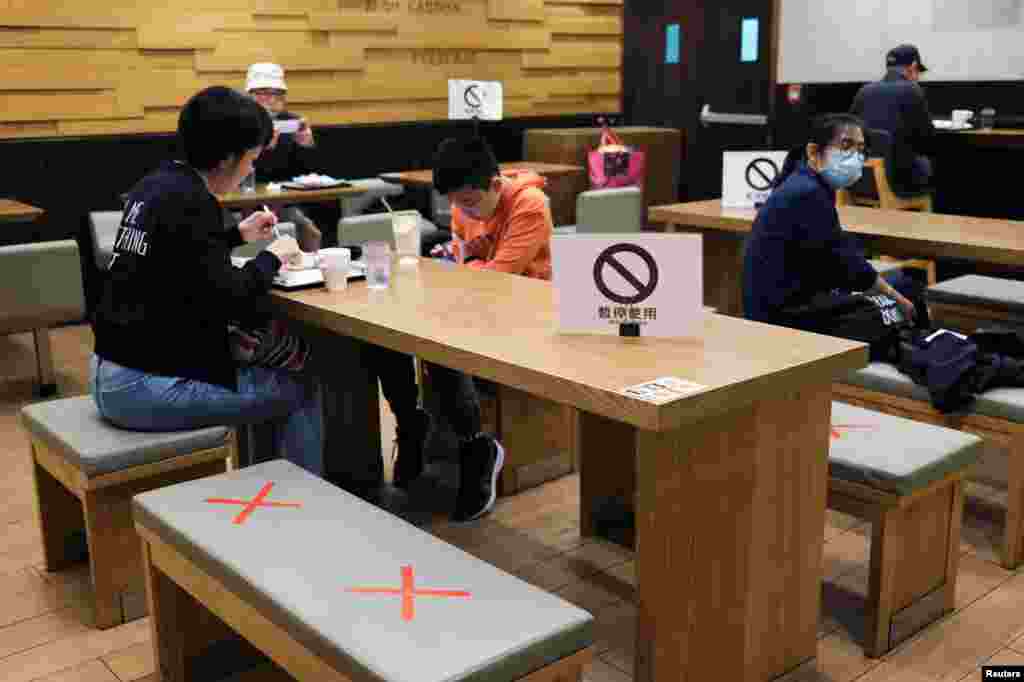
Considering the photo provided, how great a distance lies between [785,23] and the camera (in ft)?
26.7

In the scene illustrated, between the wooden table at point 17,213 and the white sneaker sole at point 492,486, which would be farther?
the wooden table at point 17,213

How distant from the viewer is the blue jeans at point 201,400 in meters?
2.58

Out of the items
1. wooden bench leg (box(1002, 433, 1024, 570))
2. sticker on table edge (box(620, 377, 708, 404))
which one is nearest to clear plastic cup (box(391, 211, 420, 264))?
sticker on table edge (box(620, 377, 708, 404))

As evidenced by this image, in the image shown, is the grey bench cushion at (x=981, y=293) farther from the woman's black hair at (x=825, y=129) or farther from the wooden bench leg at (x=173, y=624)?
the wooden bench leg at (x=173, y=624)

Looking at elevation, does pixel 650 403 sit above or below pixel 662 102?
below

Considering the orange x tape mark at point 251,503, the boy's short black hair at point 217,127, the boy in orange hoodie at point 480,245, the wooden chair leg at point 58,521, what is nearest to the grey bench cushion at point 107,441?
the wooden chair leg at point 58,521

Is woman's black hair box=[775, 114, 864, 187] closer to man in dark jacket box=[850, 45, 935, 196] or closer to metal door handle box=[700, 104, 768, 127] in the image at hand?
man in dark jacket box=[850, 45, 935, 196]

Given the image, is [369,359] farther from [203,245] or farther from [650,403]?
[650,403]

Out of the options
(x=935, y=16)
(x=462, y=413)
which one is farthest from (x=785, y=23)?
(x=462, y=413)

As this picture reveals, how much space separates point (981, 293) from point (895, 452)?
1.91 m

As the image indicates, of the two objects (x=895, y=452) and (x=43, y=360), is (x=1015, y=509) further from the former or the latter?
(x=43, y=360)

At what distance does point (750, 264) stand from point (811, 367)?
4.19 ft

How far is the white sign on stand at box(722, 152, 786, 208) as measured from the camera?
468 cm

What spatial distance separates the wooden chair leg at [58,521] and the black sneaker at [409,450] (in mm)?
1029
